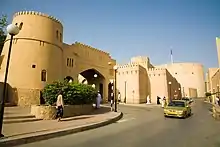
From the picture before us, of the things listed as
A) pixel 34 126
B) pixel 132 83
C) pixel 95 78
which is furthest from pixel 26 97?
pixel 132 83

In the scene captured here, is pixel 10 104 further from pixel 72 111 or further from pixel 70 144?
pixel 70 144

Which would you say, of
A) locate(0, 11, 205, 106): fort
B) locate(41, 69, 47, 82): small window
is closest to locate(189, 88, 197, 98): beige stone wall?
locate(0, 11, 205, 106): fort

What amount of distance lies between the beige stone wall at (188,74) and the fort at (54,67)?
45033 millimetres

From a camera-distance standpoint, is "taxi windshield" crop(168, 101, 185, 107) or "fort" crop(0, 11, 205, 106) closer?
"taxi windshield" crop(168, 101, 185, 107)

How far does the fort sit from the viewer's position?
22.8 m

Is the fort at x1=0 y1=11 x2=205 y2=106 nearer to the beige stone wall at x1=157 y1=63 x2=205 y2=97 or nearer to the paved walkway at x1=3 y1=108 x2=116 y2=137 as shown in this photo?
the paved walkway at x1=3 y1=108 x2=116 y2=137

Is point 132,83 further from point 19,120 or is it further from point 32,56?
point 19,120

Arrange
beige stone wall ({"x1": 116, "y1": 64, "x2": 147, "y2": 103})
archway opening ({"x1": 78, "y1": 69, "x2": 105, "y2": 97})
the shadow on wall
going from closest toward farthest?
the shadow on wall, archway opening ({"x1": 78, "y1": 69, "x2": 105, "y2": 97}), beige stone wall ({"x1": 116, "y1": 64, "x2": 147, "y2": 103})

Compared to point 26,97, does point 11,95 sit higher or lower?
higher

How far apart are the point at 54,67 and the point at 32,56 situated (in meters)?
2.97

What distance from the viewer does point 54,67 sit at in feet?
84.0

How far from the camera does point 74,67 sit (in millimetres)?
32719

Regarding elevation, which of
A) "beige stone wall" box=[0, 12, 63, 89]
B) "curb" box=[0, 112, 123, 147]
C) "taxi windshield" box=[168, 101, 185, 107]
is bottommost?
"curb" box=[0, 112, 123, 147]

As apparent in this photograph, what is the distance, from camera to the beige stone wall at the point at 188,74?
93.4m
